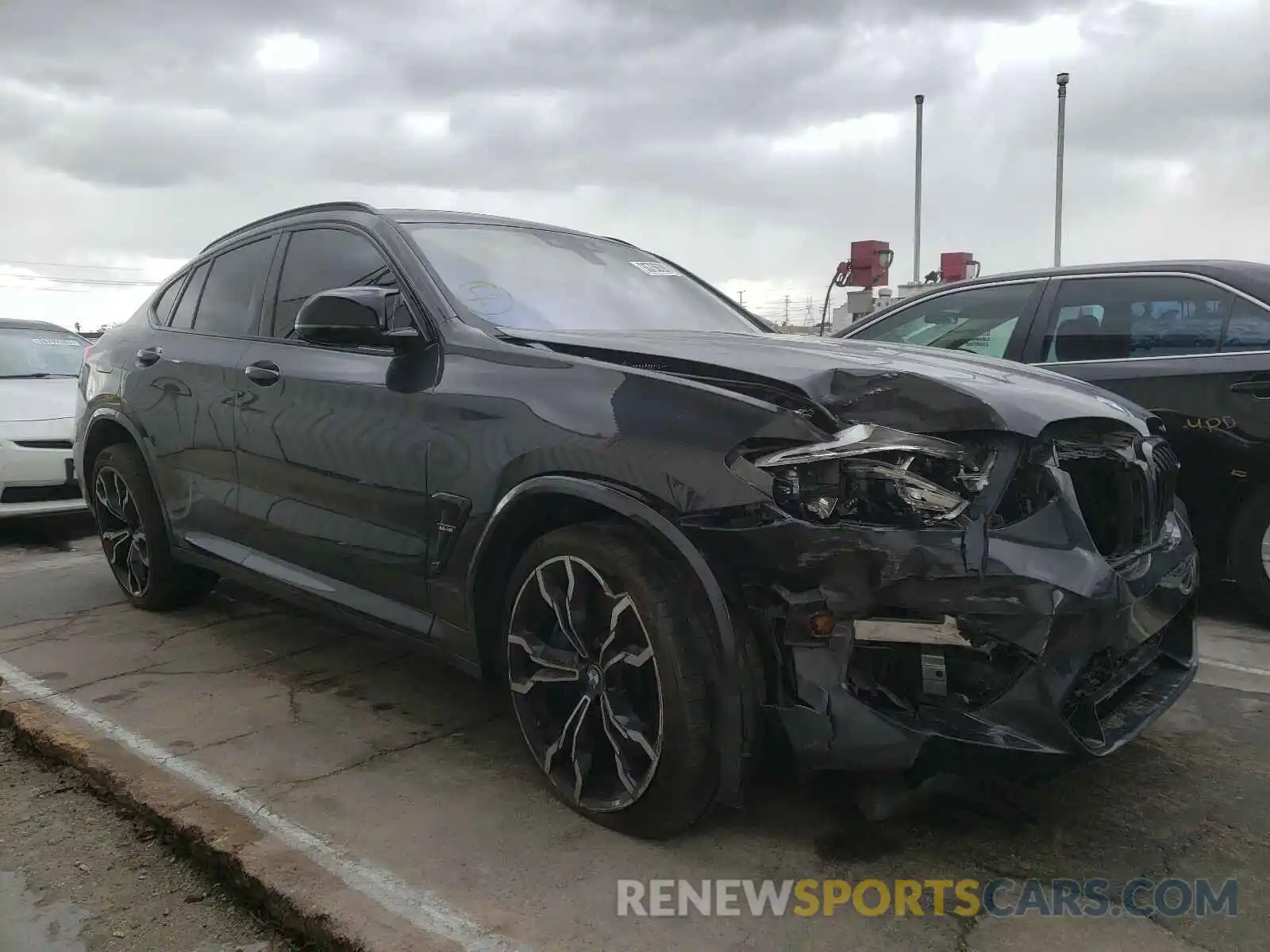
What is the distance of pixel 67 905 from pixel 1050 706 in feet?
7.53

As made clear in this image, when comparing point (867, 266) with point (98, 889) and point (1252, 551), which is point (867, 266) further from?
point (98, 889)

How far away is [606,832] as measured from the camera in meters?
2.61

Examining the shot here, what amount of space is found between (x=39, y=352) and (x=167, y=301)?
4195 mm

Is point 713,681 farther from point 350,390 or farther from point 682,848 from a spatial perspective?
point 350,390

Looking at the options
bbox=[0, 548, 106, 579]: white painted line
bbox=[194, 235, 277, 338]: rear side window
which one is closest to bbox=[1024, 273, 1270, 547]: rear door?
bbox=[194, 235, 277, 338]: rear side window

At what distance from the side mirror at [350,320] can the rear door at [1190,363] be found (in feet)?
10.5

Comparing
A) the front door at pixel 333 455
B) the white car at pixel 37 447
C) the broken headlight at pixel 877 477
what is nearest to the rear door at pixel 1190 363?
the broken headlight at pixel 877 477

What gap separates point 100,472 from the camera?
16.1 feet

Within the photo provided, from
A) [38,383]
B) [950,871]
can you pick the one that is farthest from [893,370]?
[38,383]

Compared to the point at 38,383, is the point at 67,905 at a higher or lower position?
lower

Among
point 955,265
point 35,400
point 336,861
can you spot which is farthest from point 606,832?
point 955,265

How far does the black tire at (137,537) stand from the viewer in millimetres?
4570

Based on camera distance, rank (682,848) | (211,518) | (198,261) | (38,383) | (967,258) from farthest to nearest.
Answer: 1. (967,258)
2. (38,383)
3. (198,261)
4. (211,518)
5. (682,848)

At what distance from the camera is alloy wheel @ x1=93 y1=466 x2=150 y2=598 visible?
15.4ft
